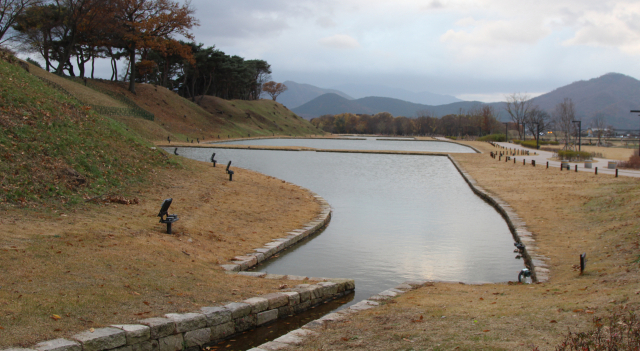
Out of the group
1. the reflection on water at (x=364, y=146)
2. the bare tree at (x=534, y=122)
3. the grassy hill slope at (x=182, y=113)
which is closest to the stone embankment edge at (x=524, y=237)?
the reflection on water at (x=364, y=146)

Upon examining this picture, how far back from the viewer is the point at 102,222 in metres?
11.1

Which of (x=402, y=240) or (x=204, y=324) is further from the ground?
(x=204, y=324)

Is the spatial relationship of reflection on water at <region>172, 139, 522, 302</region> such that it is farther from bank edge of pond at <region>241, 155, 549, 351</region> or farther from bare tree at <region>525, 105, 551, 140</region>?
bare tree at <region>525, 105, 551, 140</region>

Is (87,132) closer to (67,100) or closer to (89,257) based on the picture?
(67,100)

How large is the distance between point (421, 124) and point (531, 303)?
142 m

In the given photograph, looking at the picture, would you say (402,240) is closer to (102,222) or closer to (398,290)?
(398,290)

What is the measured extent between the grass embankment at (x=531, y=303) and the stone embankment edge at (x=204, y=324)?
128 centimetres

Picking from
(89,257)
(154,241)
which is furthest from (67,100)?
(89,257)

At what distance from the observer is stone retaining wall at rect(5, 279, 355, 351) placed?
17.6ft

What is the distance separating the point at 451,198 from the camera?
21.4 meters

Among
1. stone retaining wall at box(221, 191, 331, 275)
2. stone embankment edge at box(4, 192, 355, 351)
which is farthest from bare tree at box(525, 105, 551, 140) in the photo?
stone embankment edge at box(4, 192, 355, 351)

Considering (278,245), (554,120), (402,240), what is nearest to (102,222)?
(278,245)

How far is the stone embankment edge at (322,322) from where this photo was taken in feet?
19.6

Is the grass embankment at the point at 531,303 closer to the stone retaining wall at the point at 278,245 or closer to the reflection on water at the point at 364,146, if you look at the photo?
the stone retaining wall at the point at 278,245
